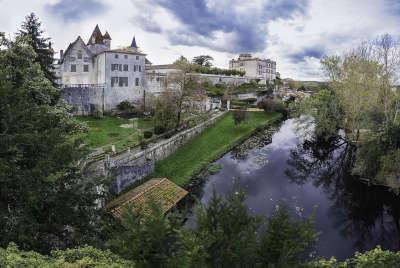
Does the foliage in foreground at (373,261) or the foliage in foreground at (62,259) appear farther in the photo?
the foliage in foreground at (373,261)

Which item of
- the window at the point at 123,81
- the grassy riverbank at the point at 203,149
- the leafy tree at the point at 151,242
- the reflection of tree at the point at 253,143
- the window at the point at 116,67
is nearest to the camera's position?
the leafy tree at the point at 151,242

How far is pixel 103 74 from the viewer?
52219 mm

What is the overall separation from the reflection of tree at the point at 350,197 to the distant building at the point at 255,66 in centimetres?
8470

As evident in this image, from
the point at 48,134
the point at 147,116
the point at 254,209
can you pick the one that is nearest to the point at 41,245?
the point at 48,134

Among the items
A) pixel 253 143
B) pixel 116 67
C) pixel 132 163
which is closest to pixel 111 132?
pixel 132 163

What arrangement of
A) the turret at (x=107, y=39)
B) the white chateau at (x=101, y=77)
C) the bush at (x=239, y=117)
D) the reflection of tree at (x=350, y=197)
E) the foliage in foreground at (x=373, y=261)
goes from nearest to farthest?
the foliage in foreground at (x=373, y=261) < the reflection of tree at (x=350, y=197) < the white chateau at (x=101, y=77) < the bush at (x=239, y=117) < the turret at (x=107, y=39)

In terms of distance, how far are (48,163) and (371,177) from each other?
28961mm

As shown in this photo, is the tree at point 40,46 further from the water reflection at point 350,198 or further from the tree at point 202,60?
the tree at point 202,60

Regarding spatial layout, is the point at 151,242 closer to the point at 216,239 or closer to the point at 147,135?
the point at 216,239

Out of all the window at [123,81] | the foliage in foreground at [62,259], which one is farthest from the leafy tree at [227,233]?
the window at [123,81]

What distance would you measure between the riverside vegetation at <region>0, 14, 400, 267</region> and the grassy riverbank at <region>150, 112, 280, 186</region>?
14487 mm

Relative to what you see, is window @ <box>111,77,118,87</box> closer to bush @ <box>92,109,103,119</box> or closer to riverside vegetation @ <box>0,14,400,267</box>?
bush @ <box>92,109,103,119</box>

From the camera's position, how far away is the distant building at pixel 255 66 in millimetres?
127525

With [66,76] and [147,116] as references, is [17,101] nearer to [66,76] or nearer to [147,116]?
[147,116]
